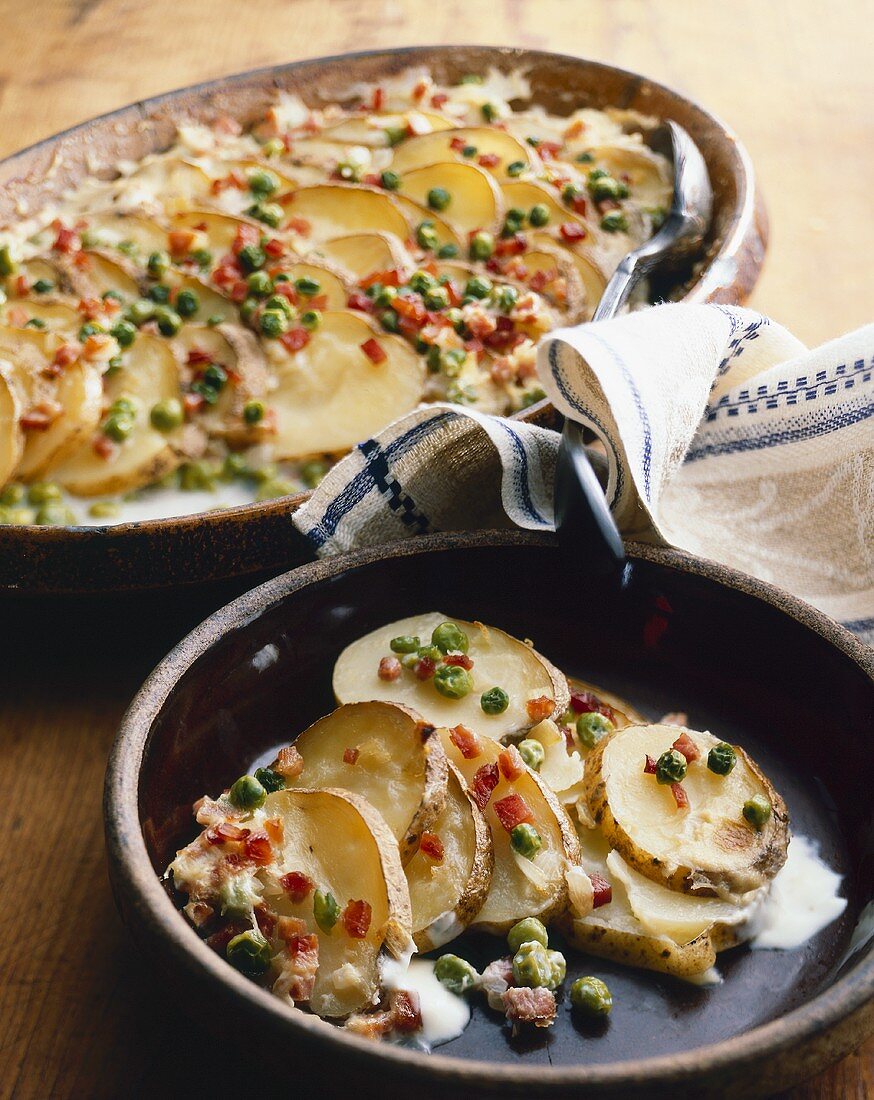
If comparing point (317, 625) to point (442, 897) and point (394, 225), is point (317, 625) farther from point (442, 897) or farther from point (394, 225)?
point (394, 225)

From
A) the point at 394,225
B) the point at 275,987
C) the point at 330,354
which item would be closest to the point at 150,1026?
the point at 275,987

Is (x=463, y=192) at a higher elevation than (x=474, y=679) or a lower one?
higher

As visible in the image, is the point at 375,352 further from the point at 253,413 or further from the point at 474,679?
the point at 474,679

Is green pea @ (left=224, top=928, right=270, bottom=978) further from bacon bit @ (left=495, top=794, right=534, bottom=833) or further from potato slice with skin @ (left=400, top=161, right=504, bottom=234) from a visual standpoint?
potato slice with skin @ (left=400, top=161, right=504, bottom=234)

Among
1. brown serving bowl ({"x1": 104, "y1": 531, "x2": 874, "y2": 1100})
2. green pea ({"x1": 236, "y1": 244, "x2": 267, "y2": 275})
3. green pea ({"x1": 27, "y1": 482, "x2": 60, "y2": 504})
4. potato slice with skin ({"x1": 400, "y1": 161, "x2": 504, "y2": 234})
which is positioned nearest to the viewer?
brown serving bowl ({"x1": 104, "y1": 531, "x2": 874, "y2": 1100})

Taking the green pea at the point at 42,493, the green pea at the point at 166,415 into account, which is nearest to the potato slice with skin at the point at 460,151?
the green pea at the point at 166,415

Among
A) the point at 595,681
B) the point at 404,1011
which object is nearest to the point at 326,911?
the point at 404,1011

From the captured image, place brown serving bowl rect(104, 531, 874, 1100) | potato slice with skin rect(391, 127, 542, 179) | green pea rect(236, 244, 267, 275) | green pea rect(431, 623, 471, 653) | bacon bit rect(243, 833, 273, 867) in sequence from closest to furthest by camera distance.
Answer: brown serving bowl rect(104, 531, 874, 1100), bacon bit rect(243, 833, 273, 867), green pea rect(431, 623, 471, 653), green pea rect(236, 244, 267, 275), potato slice with skin rect(391, 127, 542, 179)

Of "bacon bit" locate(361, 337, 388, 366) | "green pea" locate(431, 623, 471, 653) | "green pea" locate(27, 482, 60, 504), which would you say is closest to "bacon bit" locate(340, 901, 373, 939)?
"green pea" locate(431, 623, 471, 653)
